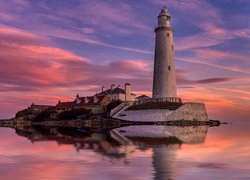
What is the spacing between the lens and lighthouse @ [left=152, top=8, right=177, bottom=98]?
69562mm

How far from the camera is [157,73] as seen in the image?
7031cm

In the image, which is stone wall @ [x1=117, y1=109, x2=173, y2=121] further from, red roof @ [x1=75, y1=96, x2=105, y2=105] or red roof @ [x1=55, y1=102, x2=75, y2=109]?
red roof @ [x1=55, y1=102, x2=75, y2=109]

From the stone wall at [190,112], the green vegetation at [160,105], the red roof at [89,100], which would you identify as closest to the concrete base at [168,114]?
the stone wall at [190,112]

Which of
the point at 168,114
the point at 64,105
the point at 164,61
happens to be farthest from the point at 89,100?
the point at 168,114

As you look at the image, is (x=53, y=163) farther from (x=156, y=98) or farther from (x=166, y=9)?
(x=166, y=9)

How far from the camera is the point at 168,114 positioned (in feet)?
222

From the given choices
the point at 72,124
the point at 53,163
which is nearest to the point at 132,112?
the point at 72,124

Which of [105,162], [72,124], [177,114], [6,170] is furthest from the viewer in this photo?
[72,124]

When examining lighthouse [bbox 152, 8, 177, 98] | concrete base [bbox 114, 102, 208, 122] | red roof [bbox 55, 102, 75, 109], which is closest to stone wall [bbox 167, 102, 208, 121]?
concrete base [bbox 114, 102, 208, 122]

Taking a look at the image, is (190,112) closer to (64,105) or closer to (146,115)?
(146,115)

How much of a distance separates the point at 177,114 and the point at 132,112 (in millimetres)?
8312

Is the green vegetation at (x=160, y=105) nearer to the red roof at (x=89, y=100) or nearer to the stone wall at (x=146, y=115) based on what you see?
the stone wall at (x=146, y=115)

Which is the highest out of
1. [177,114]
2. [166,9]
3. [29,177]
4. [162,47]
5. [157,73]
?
[166,9]

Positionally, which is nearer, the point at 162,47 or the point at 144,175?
the point at 144,175
